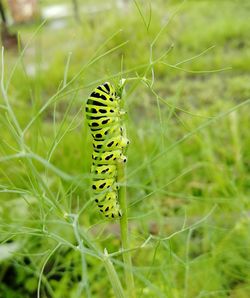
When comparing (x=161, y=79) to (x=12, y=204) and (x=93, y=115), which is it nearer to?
(x=12, y=204)

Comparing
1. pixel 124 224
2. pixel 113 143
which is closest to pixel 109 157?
pixel 113 143

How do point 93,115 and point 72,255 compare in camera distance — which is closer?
point 93,115

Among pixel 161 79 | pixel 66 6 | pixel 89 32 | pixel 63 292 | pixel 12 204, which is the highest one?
pixel 66 6

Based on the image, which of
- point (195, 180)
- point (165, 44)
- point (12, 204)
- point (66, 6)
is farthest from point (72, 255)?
point (66, 6)

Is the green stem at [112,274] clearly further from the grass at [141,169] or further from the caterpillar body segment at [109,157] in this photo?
the caterpillar body segment at [109,157]

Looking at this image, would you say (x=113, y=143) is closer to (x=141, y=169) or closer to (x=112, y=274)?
(x=141, y=169)

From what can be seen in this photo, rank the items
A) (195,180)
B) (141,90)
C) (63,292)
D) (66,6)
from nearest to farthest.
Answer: (63,292), (195,180), (141,90), (66,6)

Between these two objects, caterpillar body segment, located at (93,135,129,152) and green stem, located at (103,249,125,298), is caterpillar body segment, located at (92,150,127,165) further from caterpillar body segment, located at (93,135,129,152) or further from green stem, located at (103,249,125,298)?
green stem, located at (103,249,125,298)
